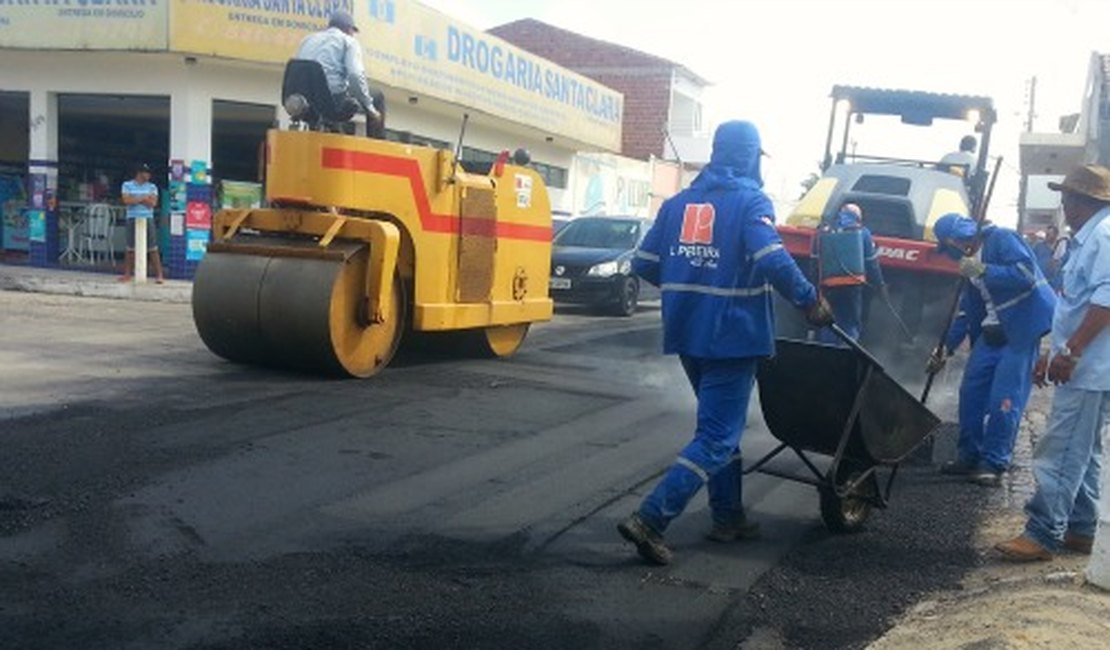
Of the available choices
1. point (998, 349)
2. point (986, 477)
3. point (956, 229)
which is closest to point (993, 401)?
point (998, 349)

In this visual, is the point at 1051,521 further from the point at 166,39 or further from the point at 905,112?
the point at 166,39

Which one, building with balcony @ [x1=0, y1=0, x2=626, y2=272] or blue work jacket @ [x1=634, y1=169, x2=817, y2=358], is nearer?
blue work jacket @ [x1=634, y1=169, x2=817, y2=358]

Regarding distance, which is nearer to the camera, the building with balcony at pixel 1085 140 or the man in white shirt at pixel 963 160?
the man in white shirt at pixel 963 160

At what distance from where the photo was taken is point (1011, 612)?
378 centimetres

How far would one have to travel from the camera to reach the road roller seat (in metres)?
8.09

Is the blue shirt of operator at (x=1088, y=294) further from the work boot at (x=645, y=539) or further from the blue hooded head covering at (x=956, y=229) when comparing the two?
A: the blue hooded head covering at (x=956, y=229)

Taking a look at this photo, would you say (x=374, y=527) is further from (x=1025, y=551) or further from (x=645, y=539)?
(x=1025, y=551)

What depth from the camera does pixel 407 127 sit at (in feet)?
63.8

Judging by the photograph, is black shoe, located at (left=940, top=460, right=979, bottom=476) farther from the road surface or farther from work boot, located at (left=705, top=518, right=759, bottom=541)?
work boot, located at (left=705, top=518, right=759, bottom=541)

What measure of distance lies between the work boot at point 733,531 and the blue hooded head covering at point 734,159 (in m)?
1.58

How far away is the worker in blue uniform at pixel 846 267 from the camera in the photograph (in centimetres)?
874

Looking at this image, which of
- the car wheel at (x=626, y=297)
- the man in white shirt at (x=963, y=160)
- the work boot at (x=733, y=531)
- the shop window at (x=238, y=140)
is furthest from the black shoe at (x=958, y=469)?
the shop window at (x=238, y=140)

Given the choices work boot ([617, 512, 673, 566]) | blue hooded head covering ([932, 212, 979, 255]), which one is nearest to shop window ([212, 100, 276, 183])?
blue hooded head covering ([932, 212, 979, 255])

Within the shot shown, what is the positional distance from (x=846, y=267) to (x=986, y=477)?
9.23 feet
